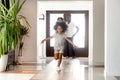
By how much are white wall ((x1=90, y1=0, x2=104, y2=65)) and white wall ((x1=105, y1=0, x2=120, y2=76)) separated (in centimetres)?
293

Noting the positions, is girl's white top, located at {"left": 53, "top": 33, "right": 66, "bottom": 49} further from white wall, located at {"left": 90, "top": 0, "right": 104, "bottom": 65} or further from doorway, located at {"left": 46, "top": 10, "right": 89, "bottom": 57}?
doorway, located at {"left": 46, "top": 10, "right": 89, "bottom": 57}

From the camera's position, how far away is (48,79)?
634cm

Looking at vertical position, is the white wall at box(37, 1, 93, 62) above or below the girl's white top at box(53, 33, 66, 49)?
above

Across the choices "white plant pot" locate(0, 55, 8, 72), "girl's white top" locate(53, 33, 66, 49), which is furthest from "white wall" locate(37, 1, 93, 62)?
"girl's white top" locate(53, 33, 66, 49)

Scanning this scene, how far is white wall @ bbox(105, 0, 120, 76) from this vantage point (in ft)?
26.2

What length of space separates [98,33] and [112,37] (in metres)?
3.01

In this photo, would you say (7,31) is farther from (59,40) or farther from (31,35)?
(31,35)

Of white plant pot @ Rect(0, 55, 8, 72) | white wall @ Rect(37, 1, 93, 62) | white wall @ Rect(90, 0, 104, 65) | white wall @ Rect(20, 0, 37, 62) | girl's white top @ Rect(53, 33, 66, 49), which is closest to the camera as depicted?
girl's white top @ Rect(53, 33, 66, 49)

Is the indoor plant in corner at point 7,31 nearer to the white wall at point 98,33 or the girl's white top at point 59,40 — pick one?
the girl's white top at point 59,40

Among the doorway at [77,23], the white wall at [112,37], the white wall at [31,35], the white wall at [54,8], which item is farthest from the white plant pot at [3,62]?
the doorway at [77,23]

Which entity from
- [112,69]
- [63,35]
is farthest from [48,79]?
[112,69]

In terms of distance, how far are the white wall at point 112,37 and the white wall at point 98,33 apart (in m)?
2.93

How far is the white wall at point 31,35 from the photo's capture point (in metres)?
11.2

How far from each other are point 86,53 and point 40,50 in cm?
315
